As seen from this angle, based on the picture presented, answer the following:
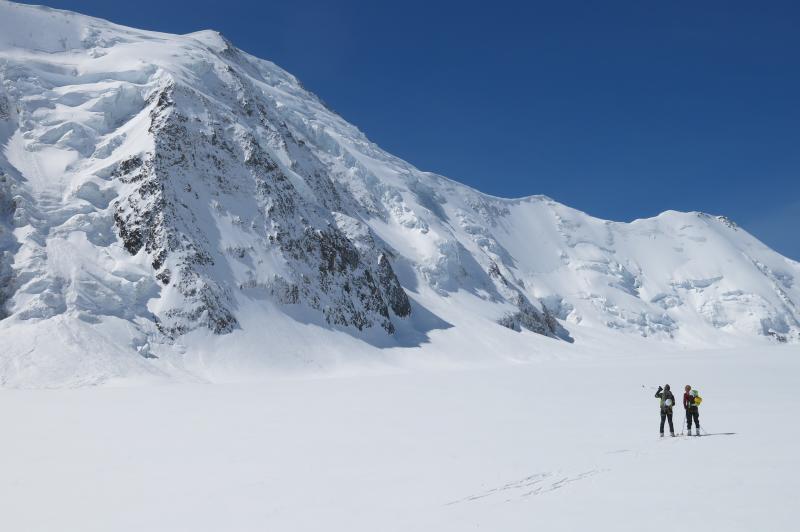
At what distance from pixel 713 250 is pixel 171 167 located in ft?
522

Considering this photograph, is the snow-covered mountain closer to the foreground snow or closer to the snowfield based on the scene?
the snowfield

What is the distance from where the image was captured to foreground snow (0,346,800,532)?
32.2 ft

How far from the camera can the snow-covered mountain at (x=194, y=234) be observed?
53062mm

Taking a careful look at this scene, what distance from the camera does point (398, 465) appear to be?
1352 cm

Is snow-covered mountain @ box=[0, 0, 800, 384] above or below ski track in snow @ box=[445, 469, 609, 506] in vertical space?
above

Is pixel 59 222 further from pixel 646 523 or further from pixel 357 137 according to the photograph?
pixel 357 137

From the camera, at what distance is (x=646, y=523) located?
8.89 metres

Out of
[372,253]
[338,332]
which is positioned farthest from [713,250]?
[338,332]

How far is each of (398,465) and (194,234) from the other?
180 feet

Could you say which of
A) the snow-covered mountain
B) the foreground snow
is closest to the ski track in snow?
the foreground snow

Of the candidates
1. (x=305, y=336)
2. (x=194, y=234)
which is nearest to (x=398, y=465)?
(x=305, y=336)

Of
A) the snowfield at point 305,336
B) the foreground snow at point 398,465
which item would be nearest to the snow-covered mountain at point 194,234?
the snowfield at point 305,336

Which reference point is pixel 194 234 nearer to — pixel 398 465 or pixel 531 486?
pixel 398 465

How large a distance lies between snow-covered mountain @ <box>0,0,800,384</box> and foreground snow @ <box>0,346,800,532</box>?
29.4 metres
